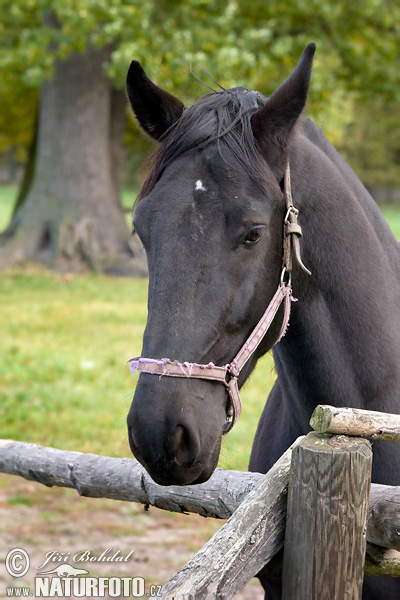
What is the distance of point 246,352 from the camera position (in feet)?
7.13

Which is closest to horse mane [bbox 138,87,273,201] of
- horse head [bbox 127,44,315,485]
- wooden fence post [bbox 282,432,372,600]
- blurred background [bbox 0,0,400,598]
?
horse head [bbox 127,44,315,485]

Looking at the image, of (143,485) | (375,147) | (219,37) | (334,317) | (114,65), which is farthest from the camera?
(375,147)

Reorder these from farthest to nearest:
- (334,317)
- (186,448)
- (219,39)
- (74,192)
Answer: (74,192) → (219,39) → (334,317) → (186,448)

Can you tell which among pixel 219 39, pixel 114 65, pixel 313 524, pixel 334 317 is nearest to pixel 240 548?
pixel 313 524

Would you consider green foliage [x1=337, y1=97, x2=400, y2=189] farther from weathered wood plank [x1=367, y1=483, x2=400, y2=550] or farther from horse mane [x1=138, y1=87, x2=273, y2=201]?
weathered wood plank [x1=367, y1=483, x2=400, y2=550]

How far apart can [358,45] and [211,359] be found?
1318 centimetres

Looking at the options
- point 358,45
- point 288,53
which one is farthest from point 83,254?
point 358,45

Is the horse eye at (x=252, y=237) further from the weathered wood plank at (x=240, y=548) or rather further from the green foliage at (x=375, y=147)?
the green foliage at (x=375, y=147)

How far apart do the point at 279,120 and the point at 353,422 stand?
3.50 feet

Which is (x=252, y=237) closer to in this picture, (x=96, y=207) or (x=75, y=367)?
(x=75, y=367)

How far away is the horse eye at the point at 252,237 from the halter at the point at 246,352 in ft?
0.48

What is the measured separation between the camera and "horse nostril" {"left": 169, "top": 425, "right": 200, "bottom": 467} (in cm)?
189

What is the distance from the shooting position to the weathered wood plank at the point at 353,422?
1780mm

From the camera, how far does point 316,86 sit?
513 inches
